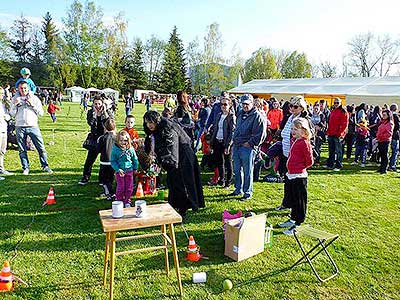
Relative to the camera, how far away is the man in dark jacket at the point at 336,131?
923 cm

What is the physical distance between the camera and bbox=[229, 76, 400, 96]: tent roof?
20797mm

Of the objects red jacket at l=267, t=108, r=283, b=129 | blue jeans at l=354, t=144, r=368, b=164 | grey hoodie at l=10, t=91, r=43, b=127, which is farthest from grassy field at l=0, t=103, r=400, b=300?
blue jeans at l=354, t=144, r=368, b=164

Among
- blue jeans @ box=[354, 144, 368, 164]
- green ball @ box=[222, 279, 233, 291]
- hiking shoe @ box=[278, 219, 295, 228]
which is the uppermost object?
blue jeans @ box=[354, 144, 368, 164]

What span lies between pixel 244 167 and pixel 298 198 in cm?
142

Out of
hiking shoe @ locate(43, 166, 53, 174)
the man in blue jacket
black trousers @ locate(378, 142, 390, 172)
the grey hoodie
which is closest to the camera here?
the man in blue jacket

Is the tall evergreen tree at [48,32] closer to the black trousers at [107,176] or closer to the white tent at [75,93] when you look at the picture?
the white tent at [75,93]

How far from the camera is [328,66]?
193ft

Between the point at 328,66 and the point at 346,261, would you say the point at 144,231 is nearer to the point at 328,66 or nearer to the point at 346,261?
the point at 346,261

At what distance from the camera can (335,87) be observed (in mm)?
23859

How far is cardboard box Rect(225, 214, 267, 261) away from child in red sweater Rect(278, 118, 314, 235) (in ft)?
2.62

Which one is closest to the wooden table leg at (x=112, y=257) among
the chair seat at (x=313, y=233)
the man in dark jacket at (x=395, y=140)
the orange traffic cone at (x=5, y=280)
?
the orange traffic cone at (x=5, y=280)

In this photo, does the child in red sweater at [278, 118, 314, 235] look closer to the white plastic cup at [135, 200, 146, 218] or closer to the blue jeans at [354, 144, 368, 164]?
the white plastic cup at [135, 200, 146, 218]

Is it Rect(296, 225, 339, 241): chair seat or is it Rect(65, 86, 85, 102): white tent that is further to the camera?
Rect(65, 86, 85, 102): white tent

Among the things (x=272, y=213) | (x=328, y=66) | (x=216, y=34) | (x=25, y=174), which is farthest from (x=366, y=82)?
(x=328, y=66)
